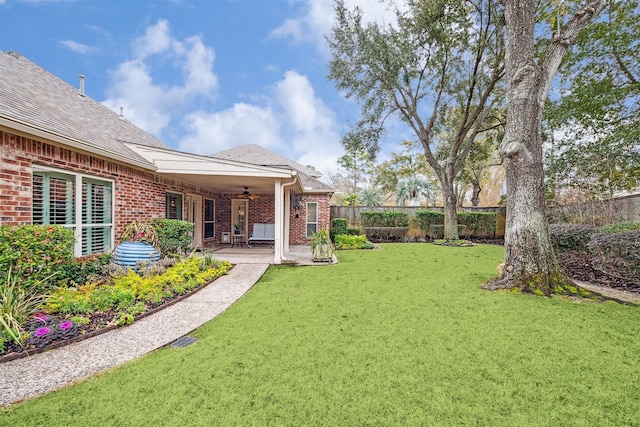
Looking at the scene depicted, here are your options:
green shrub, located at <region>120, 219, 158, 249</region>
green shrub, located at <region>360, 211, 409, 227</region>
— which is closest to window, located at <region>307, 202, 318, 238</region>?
green shrub, located at <region>360, 211, 409, 227</region>

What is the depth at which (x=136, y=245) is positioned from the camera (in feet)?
19.3

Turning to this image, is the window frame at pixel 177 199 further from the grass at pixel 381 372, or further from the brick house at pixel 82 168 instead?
the grass at pixel 381 372

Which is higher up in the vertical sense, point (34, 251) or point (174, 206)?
point (174, 206)

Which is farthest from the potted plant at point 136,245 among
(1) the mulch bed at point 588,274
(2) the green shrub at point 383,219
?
(2) the green shrub at point 383,219

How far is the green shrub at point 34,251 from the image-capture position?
144 inches

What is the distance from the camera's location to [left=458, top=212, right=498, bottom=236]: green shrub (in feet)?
50.7

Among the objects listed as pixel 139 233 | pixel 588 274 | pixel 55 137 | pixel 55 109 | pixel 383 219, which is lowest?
pixel 588 274

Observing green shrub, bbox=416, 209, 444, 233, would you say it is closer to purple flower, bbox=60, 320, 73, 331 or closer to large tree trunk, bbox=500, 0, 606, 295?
large tree trunk, bbox=500, 0, 606, 295

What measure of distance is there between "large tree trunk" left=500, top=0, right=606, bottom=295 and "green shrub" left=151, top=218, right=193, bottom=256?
717cm

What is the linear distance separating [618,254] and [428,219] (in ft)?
32.8

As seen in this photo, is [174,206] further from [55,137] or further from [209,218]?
[55,137]

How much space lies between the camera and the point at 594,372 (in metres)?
2.54

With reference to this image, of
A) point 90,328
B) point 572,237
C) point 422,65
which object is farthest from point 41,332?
point 422,65

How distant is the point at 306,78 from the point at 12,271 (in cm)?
1735
